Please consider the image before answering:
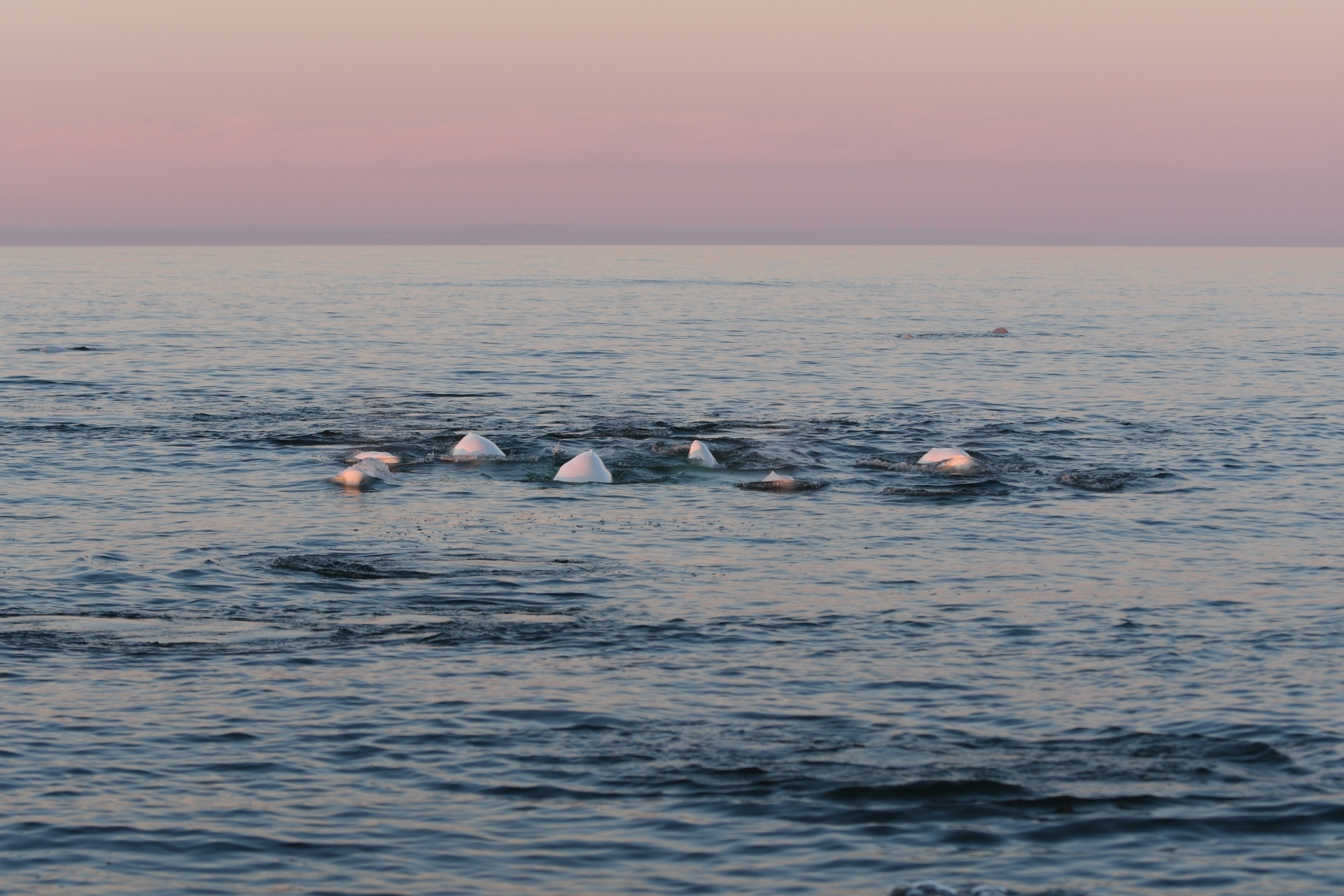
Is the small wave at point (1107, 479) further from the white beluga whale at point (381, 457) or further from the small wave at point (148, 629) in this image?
the small wave at point (148, 629)

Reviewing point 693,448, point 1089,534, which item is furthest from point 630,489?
point 1089,534

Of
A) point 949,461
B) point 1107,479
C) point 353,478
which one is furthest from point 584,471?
point 1107,479

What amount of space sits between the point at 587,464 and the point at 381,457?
15.4 ft

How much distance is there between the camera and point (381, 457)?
3216cm

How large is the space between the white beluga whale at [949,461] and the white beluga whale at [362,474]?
11.1m

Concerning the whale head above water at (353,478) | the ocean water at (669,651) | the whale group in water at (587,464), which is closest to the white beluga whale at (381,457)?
the whale group in water at (587,464)

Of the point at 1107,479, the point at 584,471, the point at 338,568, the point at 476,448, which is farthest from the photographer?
the point at 476,448

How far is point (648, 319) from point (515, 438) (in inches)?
2080

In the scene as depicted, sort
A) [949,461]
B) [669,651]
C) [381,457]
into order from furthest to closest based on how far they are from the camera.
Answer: [381,457] → [949,461] → [669,651]

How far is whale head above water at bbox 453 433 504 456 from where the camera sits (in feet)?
108

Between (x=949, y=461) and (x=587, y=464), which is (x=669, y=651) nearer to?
(x=587, y=464)

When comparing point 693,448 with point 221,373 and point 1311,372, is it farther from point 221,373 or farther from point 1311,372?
point 1311,372

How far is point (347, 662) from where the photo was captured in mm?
17266

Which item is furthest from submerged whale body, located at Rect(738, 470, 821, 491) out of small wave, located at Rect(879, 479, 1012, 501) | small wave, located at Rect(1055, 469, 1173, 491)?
small wave, located at Rect(1055, 469, 1173, 491)
